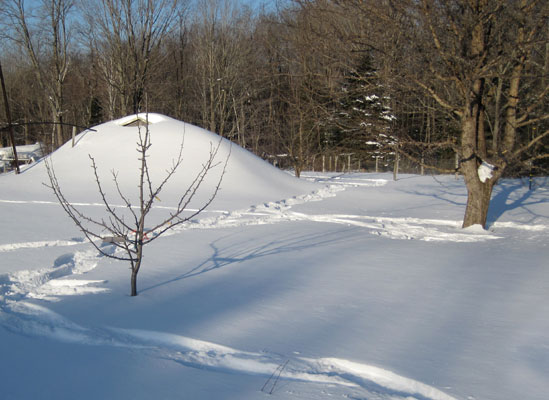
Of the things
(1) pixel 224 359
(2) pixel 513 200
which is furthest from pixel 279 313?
(2) pixel 513 200

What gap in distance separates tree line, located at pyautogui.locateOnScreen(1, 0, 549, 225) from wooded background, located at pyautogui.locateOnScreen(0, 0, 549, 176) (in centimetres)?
6

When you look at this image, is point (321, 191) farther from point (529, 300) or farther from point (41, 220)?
point (529, 300)

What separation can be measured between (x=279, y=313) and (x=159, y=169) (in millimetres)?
11238

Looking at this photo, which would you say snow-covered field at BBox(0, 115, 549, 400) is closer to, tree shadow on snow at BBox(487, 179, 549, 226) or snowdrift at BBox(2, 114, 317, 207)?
tree shadow on snow at BBox(487, 179, 549, 226)

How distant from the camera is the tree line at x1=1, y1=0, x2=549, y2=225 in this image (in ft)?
25.8

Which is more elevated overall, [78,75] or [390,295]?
[78,75]

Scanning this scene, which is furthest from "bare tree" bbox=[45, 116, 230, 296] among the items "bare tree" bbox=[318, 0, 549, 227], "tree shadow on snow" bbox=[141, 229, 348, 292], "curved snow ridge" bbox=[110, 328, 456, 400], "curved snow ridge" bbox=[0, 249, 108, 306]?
"bare tree" bbox=[318, 0, 549, 227]

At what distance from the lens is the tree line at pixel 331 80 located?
7.87 meters

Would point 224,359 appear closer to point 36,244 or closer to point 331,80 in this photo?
point 36,244

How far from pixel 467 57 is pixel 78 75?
1618 inches

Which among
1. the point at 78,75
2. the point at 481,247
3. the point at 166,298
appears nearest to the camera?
the point at 166,298

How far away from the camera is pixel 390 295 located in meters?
4.78

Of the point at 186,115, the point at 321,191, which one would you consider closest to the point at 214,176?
the point at 321,191

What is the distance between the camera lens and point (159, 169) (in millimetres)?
14633
